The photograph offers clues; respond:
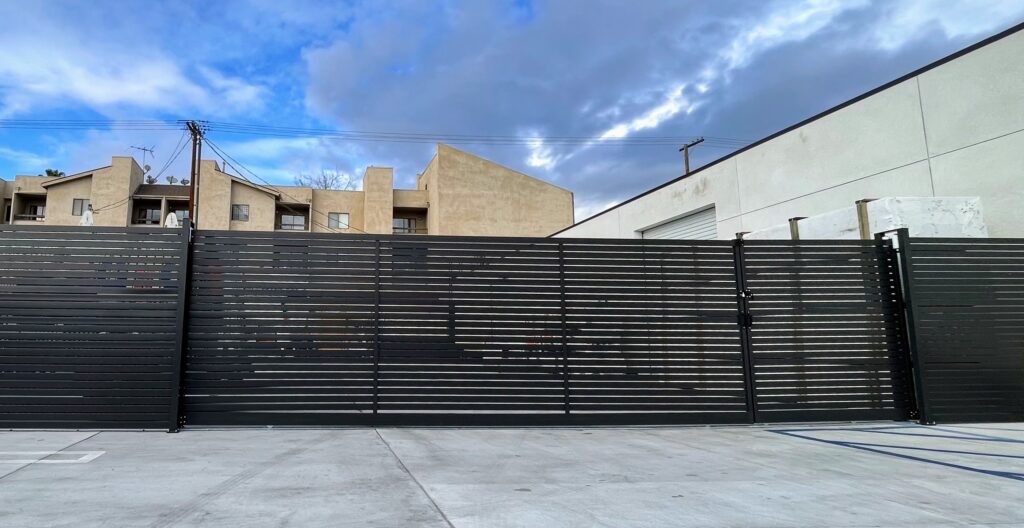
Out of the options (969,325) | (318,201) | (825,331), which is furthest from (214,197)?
(969,325)

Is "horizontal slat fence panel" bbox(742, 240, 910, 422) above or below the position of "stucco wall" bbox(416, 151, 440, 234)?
below

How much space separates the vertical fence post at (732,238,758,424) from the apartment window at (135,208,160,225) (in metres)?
48.4

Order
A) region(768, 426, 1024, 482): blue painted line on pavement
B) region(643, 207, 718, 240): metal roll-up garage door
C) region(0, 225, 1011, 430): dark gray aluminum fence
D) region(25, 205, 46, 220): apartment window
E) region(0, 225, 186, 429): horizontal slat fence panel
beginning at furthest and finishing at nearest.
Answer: region(25, 205, 46, 220): apartment window < region(643, 207, 718, 240): metal roll-up garage door < region(0, 225, 1011, 430): dark gray aluminum fence < region(0, 225, 186, 429): horizontal slat fence panel < region(768, 426, 1024, 482): blue painted line on pavement

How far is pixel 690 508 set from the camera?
3.72m

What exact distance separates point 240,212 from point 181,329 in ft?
137

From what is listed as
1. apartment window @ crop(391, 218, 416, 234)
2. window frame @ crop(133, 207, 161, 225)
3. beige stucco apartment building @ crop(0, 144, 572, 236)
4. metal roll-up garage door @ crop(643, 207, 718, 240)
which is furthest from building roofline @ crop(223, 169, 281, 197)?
metal roll-up garage door @ crop(643, 207, 718, 240)

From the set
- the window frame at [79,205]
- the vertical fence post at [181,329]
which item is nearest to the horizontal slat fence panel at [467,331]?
the vertical fence post at [181,329]

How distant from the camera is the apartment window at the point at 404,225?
154ft

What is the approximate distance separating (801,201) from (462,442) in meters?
9.12

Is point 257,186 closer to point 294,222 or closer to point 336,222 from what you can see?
point 294,222

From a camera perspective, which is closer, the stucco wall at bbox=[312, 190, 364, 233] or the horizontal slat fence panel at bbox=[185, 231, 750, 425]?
the horizontal slat fence panel at bbox=[185, 231, 750, 425]

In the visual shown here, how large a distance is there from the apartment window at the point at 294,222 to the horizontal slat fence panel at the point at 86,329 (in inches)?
1635

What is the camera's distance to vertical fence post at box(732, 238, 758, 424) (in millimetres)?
7180

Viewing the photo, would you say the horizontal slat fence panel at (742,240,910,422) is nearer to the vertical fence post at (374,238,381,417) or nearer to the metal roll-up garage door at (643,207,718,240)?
the vertical fence post at (374,238,381,417)
